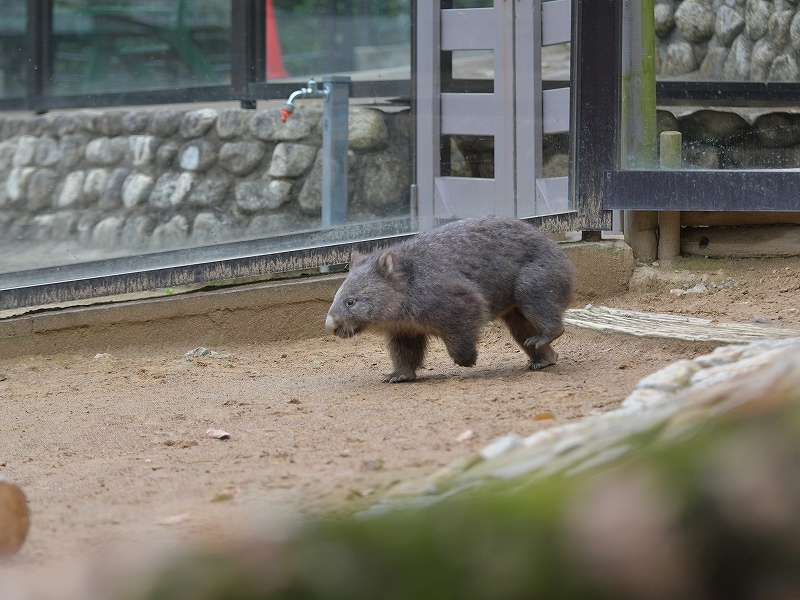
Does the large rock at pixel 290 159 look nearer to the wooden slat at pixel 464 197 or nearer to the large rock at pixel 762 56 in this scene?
the wooden slat at pixel 464 197

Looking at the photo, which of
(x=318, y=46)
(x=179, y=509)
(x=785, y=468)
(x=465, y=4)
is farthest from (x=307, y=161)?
(x=785, y=468)

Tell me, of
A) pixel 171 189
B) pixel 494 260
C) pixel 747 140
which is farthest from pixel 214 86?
pixel 747 140

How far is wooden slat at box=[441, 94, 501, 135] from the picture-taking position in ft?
25.6

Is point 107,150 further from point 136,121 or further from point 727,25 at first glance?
point 727,25

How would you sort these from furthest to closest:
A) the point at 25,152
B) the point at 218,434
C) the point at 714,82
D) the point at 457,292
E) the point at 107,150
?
the point at 25,152 → the point at 107,150 → the point at 714,82 → the point at 457,292 → the point at 218,434

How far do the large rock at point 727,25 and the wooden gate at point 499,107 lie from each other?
1139mm

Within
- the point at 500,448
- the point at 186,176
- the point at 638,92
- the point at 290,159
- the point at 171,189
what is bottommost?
the point at 500,448

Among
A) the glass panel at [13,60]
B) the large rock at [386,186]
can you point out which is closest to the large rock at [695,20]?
the large rock at [386,186]

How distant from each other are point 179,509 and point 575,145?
Result: 558cm

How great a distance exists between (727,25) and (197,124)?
14.1 ft

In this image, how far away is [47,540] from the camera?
108 inches

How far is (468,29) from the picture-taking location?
25.3 feet

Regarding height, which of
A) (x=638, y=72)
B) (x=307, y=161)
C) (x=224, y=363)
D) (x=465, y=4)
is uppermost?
(x=465, y=4)

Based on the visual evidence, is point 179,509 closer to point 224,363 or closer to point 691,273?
point 224,363
